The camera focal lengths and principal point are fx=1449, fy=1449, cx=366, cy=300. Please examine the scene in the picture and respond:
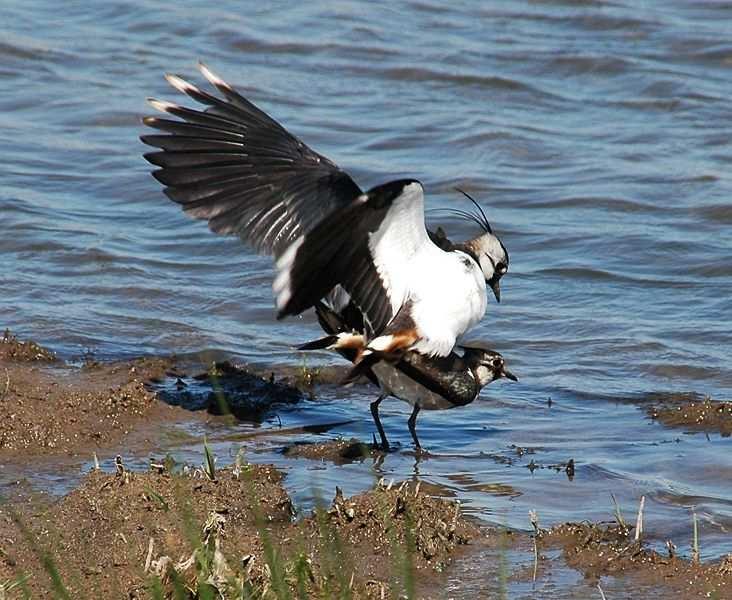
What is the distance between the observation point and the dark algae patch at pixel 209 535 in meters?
4.21

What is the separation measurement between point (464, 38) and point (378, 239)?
8139mm

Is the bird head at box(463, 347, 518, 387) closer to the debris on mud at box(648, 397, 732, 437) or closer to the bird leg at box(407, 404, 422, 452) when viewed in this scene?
the bird leg at box(407, 404, 422, 452)

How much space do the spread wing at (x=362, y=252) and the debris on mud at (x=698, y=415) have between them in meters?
1.61

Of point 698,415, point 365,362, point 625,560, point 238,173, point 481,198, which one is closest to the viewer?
point 625,560

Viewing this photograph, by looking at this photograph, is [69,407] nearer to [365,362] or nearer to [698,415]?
[365,362]

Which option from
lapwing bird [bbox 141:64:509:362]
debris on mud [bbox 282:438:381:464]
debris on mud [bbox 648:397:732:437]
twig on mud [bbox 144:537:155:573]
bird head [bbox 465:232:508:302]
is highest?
lapwing bird [bbox 141:64:509:362]

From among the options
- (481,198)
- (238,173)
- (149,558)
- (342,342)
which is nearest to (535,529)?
(342,342)

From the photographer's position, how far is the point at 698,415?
21.9 feet

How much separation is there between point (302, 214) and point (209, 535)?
2.23m

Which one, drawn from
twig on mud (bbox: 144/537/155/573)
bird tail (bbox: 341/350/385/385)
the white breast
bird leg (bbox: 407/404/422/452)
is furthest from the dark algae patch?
bird leg (bbox: 407/404/422/452)

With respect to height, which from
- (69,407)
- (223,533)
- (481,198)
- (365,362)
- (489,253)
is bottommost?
(69,407)

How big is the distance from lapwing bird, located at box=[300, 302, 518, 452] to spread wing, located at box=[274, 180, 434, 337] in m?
0.34

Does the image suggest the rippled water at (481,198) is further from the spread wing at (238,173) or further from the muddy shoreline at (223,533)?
the spread wing at (238,173)

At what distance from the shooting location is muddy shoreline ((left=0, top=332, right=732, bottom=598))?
4.09 m
